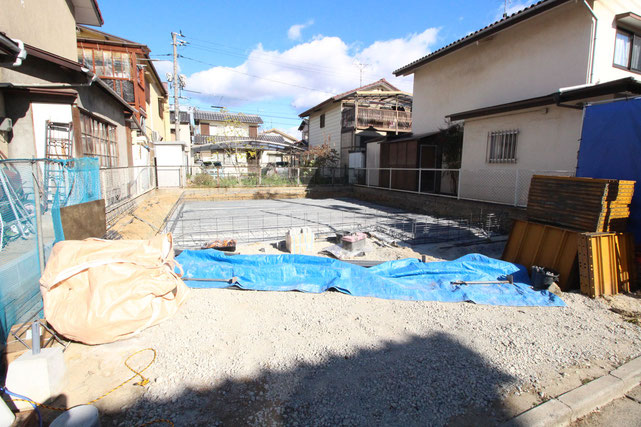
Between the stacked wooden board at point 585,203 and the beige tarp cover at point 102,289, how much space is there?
5970 millimetres

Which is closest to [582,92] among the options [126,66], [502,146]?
[502,146]

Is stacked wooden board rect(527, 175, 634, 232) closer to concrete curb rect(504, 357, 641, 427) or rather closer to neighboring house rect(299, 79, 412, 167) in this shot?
concrete curb rect(504, 357, 641, 427)

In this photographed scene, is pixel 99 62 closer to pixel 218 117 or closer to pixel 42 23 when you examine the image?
pixel 42 23

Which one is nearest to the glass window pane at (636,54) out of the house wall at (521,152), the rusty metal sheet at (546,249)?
the house wall at (521,152)

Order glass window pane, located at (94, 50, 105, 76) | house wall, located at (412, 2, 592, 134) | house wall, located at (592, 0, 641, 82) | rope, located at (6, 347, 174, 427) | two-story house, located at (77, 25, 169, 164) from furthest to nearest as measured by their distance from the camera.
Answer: glass window pane, located at (94, 50, 105, 76) < two-story house, located at (77, 25, 169, 164) < house wall, located at (412, 2, 592, 134) < house wall, located at (592, 0, 641, 82) < rope, located at (6, 347, 174, 427)

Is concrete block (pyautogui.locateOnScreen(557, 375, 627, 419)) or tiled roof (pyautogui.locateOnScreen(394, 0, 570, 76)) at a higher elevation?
tiled roof (pyautogui.locateOnScreen(394, 0, 570, 76))

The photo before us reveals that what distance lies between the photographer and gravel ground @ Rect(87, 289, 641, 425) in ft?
7.82

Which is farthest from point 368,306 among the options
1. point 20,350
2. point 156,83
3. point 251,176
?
point 156,83

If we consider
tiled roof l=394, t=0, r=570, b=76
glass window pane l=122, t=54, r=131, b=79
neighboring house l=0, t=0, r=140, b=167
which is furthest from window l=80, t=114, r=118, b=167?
tiled roof l=394, t=0, r=570, b=76

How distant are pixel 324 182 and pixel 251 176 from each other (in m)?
4.11

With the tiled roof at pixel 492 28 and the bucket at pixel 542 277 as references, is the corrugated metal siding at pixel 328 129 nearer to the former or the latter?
the tiled roof at pixel 492 28

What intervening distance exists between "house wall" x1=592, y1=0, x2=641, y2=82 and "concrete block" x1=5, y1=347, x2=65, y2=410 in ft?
38.2

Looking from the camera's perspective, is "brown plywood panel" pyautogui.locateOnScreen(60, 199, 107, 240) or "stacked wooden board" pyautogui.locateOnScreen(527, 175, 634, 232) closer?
"brown plywood panel" pyautogui.locateOnScreen(60, 199, 107, 240)

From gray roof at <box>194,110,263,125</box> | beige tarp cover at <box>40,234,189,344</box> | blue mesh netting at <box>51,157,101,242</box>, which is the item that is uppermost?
gray roof at <box>194,110,263,125</box>
